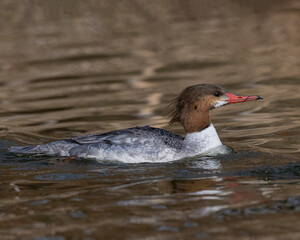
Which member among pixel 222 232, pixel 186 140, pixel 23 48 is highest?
pixel 23 48

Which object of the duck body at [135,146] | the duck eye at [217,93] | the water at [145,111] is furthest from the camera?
the duck eye at [217,93]

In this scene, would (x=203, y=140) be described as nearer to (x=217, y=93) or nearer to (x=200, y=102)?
(x=200, y=102)

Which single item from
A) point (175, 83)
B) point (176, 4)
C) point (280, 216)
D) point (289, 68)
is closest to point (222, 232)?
point (280, 216)

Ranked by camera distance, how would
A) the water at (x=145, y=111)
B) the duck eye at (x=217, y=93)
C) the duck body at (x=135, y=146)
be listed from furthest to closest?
the duck eye at (x=217, y=93) → the duck body at (x=135, y=146) → the water at (x=145, y=111)

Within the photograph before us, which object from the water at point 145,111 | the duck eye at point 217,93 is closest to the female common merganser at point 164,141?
the duck eye at point 217,93

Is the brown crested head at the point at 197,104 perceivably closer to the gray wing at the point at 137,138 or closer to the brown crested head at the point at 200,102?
the brown crested head at the point at 200,102

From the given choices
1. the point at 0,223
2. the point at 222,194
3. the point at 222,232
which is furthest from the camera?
the point at 222,194

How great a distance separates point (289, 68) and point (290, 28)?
15.1ft

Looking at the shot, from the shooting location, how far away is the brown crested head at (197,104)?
8297 mm

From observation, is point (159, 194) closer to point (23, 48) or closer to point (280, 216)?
point (280, 216)

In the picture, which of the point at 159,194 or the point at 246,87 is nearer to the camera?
the point at 159,194

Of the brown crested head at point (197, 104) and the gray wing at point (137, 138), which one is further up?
the brown crested head at point (197, 104)

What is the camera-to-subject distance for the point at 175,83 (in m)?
12.4

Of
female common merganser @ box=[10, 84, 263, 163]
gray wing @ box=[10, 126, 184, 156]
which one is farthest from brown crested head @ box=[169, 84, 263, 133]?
gray wing @ box=[10, 126, 184, 156]
